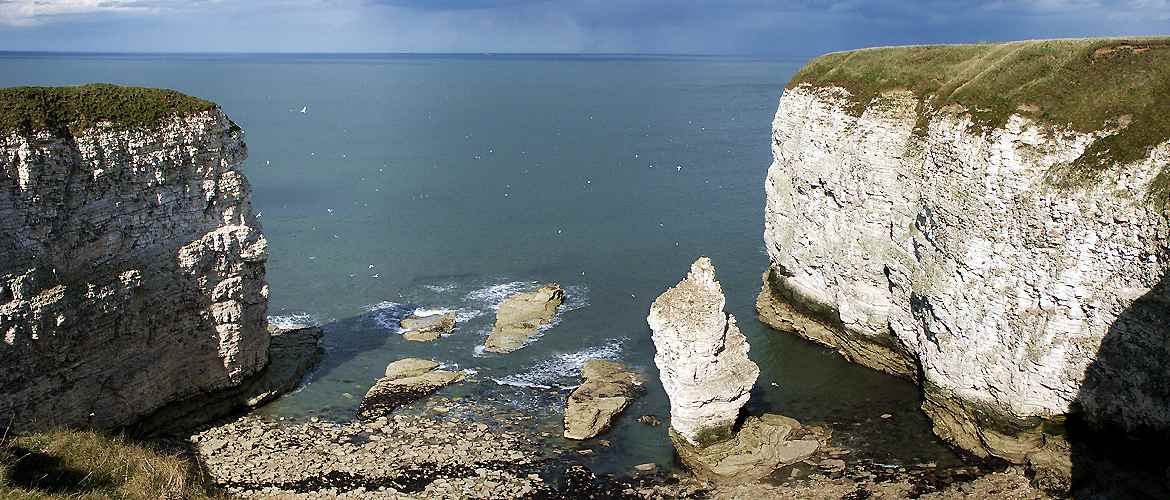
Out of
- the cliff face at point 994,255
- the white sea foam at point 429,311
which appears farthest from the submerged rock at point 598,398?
the white sea foam at point 429,311

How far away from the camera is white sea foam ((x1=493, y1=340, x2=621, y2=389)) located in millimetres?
34384

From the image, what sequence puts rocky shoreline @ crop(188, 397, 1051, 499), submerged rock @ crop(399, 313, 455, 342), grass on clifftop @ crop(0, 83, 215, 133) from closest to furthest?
grass on clifftop @ crop(0, 83, 215, 133), rocky shoreline @ crop(188, 397, 1051, 499), submerged rock @ crop(399, 313, 455, 342)

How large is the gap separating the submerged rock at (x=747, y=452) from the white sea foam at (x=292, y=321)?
2177cm

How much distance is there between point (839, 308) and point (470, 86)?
17359cm

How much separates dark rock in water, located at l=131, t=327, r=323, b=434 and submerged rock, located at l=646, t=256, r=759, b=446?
55.2ft

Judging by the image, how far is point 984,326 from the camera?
26984 mm

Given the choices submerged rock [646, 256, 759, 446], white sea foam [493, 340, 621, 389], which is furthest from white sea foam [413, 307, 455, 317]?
submerged rock [646, 256, 759, 446]

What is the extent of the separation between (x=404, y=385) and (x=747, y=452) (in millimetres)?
14937

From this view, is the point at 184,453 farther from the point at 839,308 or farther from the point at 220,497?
the point at 839,308

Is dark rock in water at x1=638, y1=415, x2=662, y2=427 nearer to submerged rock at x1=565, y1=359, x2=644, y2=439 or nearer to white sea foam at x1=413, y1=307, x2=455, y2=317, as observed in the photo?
submerged rock at x1=565, y1=359, x2=644, y2=439

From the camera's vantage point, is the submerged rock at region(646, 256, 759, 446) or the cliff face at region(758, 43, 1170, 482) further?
the submerged rock at region(646, 256, 759, 446)

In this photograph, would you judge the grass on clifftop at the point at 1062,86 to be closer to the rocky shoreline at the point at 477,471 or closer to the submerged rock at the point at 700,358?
the rocky shoreline at the point at 477,471

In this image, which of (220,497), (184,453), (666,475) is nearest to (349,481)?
(220,497)

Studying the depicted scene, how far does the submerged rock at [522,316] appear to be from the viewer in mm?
38562
